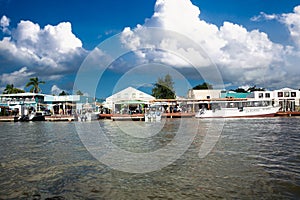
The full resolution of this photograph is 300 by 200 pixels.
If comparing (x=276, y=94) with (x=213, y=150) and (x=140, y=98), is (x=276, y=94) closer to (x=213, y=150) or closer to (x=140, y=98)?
(x=140, y=98)

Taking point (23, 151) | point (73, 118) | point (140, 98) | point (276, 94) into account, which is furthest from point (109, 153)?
→ point (276, 94)

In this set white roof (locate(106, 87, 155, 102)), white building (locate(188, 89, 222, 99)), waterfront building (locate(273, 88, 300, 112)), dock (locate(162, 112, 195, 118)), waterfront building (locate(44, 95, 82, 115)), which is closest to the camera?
dock (locate(162, 112, 195, 118))

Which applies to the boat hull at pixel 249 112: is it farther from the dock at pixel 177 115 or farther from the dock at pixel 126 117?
the dock at pixel 126 117

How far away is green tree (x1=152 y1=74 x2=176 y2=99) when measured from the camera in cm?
7100

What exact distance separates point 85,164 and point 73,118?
33649mm

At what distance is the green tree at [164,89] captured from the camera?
233ft

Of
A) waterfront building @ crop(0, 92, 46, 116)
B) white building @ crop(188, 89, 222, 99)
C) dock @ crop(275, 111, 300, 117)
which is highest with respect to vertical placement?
white building @ crop(188, 89, 222, 99)

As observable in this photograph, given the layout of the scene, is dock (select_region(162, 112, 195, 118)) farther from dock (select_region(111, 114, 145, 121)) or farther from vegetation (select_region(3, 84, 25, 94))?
vegetation (select_region(3, 84, 25, 94))

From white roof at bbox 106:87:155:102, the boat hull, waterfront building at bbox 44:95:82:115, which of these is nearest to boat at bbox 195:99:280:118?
the boat hull

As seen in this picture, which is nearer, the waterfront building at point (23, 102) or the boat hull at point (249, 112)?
the boat hull at point (249, 112)

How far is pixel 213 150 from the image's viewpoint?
1102cm

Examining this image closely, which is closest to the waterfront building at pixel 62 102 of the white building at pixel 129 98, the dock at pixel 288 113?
the white building at pixel 129 98

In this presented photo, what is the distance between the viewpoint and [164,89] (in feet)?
235

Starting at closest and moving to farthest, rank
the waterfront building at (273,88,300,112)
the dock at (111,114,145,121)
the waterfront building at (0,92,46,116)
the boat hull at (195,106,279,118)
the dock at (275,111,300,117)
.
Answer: the dock at (111,114,145,121), the boat hull at (195,106,279,118), the dock at (275,111,300,117), the waterfront building at (273,88,300,112), the waterfront building at (0,92,46,116)
